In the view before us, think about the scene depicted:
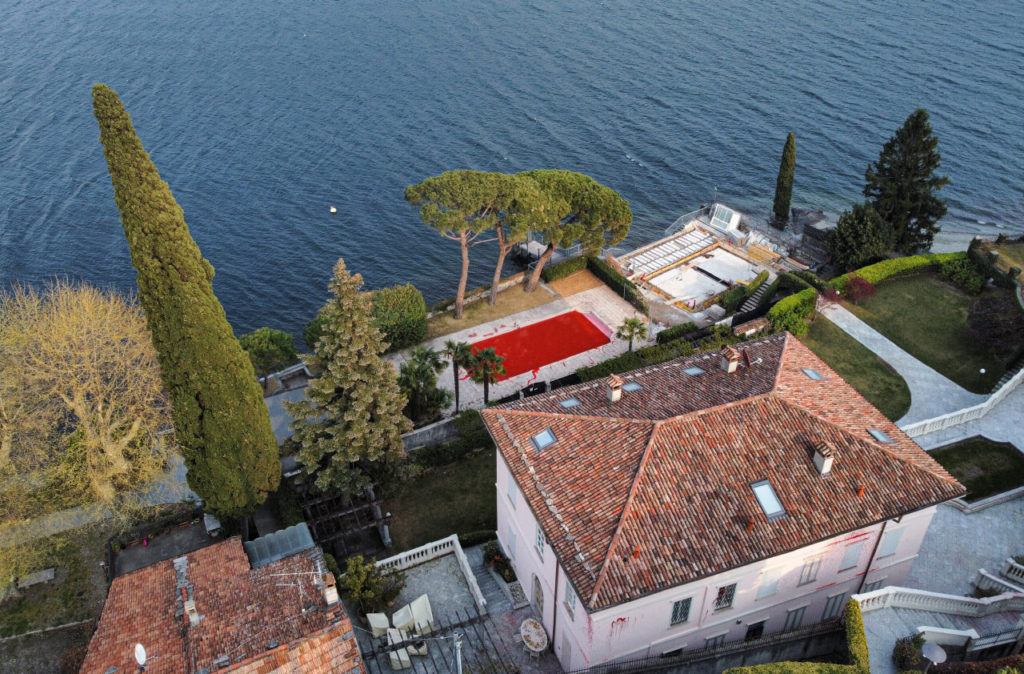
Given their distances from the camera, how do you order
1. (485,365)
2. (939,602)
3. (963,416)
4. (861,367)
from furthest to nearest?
1. (861,367)
2. (963,416)
3. (485,365)
4. (939,602)

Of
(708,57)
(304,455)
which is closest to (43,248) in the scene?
(304,455)

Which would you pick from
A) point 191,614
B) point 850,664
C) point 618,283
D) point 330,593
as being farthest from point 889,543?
point 618,283

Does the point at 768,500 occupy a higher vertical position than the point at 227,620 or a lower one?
higher

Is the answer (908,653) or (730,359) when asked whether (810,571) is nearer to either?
(908,653)

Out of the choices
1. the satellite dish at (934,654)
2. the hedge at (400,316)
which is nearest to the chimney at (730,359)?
the satellite dish at (934,654)

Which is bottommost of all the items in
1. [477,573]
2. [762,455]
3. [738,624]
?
[477,573]

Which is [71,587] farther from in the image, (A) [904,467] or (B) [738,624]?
(A) [904,467]
